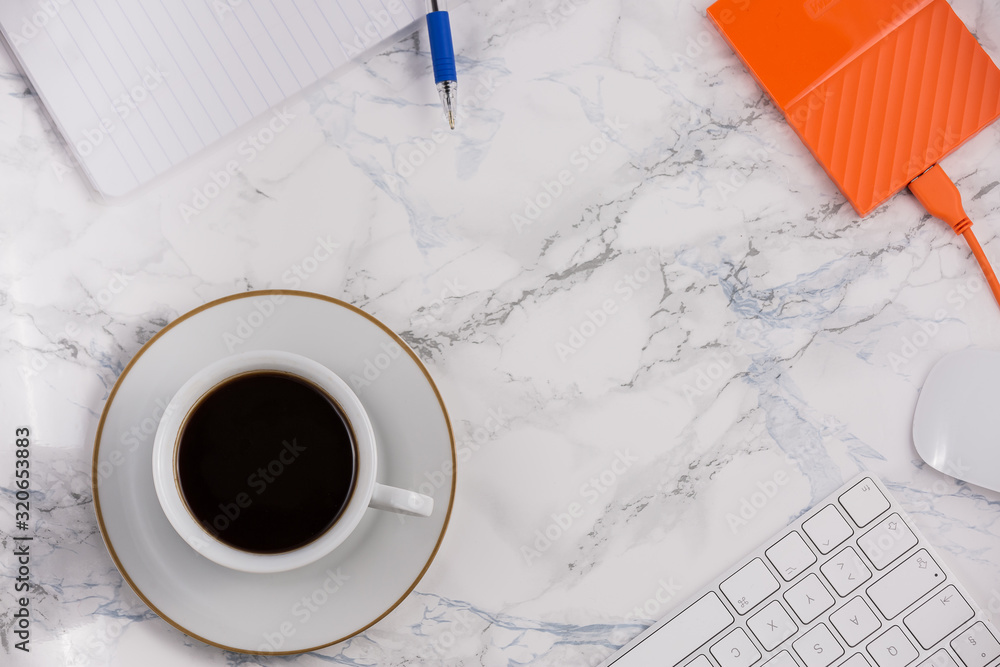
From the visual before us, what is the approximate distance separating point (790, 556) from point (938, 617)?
0.15 m

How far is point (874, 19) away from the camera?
68 centimetres

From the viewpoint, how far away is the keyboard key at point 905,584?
2.15ft

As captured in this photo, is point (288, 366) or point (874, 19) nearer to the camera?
point (288, 366)

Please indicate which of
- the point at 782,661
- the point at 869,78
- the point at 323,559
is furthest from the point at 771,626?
the point at 869,78

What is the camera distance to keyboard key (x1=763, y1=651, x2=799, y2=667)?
0.65m

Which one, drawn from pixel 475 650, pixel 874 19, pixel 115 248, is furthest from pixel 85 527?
pixel 874 19

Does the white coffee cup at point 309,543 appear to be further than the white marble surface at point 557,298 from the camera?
No

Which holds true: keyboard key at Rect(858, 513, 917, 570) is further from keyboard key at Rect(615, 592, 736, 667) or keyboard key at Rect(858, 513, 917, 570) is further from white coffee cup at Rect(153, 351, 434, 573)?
white coffee cup at Rect(153, 351, 434, 573)

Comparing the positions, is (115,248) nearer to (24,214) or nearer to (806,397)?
(24,214)

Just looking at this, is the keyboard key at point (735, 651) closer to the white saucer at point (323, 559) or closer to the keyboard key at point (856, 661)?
the keyboard key at point (856, 661)

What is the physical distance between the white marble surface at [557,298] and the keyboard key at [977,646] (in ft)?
0.16

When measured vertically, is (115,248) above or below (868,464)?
above

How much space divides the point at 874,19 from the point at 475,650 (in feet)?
2.45

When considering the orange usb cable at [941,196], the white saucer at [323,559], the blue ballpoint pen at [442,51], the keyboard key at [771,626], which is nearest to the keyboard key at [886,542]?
the keyboard key at [771,626]
